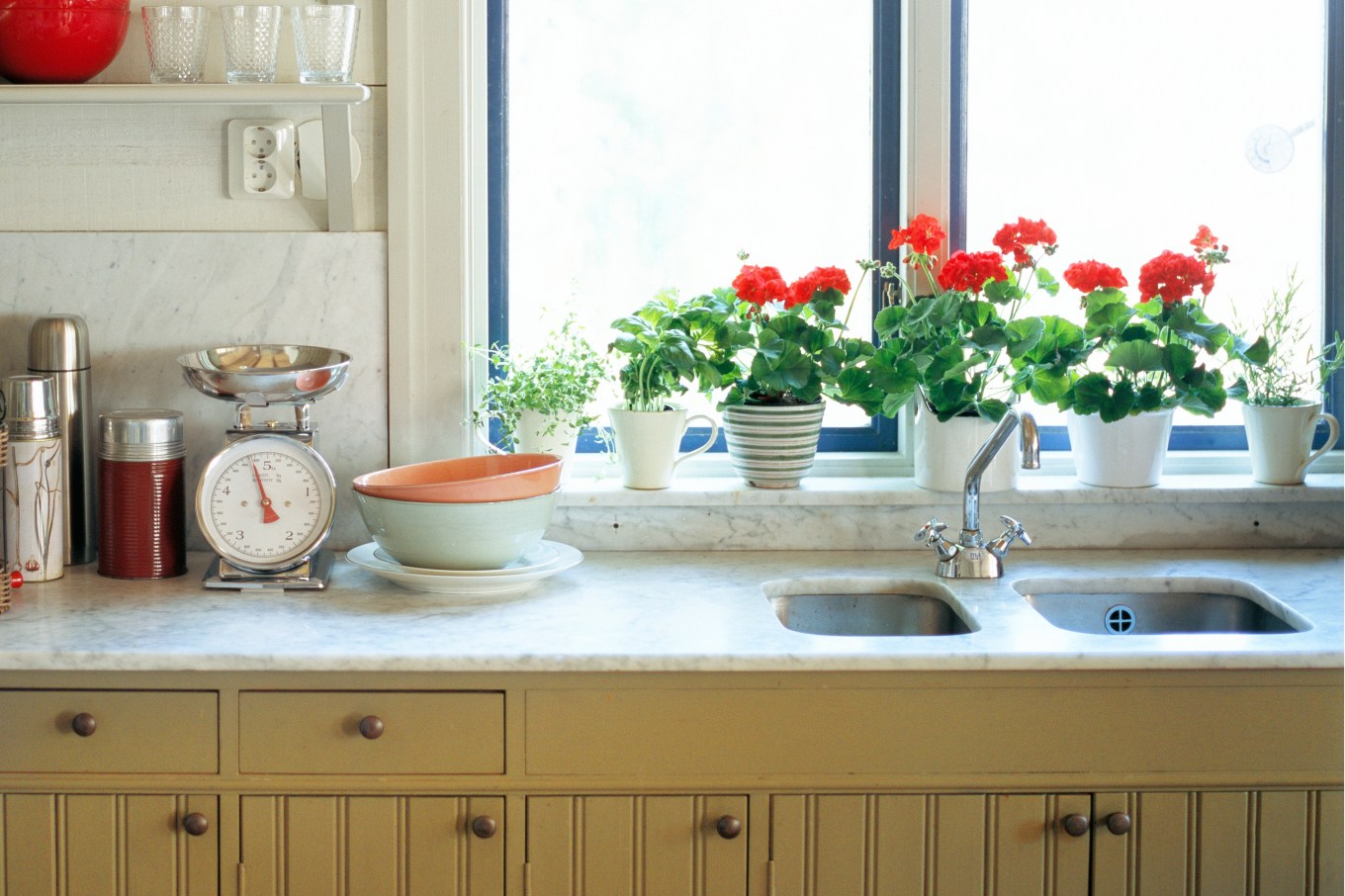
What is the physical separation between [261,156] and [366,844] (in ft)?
3.56

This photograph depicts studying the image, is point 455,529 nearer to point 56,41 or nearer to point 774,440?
point 774,440

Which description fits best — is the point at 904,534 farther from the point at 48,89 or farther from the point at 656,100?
the point at 48,89

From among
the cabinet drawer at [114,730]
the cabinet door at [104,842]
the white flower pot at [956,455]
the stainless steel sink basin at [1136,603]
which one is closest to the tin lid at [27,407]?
the cabinet drawer at [114,730]

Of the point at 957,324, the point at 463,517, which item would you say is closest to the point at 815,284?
the point at 957,324

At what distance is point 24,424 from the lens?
6.18ft

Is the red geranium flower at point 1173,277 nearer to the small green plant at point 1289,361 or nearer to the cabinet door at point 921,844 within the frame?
the small green plant at point 1289,361

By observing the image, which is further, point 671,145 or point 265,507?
point 671,145

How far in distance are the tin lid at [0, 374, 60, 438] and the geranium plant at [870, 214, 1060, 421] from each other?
4.09 feet

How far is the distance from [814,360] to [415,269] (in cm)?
66

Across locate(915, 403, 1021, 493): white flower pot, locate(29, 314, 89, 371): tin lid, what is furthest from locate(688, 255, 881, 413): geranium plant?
locate(29, 314, 89, 371): tin lid

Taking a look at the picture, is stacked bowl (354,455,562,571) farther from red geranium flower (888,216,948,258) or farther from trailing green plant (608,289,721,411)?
red geranium flower (888,216,948,258)

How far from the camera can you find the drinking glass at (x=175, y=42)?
6.34 ft

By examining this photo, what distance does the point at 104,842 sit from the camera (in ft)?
5.39

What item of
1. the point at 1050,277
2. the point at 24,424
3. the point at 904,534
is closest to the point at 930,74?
the point at 1050,277
